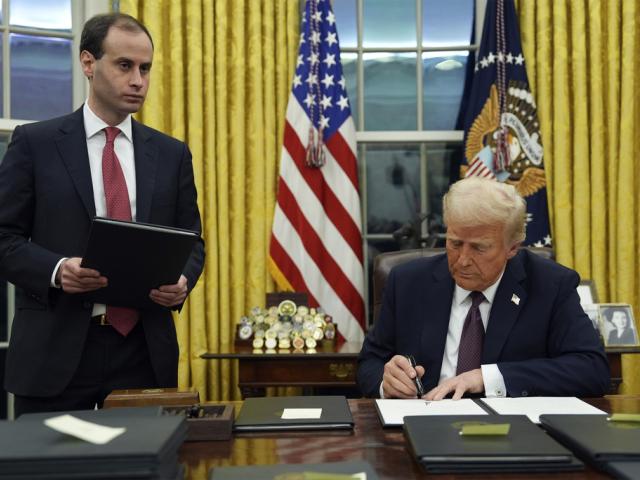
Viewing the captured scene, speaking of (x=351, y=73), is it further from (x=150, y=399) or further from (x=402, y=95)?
(x=150, y=399)

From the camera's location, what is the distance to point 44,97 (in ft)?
14.6

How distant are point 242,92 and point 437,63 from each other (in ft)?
4.09

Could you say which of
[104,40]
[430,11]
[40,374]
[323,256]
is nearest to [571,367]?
[40,374]

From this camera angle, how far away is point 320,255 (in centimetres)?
442

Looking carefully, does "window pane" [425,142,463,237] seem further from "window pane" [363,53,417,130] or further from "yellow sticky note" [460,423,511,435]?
"yellow sticky note" [460,423,511,435]

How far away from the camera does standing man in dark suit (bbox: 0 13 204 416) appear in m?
2.19

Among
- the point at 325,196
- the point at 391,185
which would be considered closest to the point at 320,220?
the point at 325,196

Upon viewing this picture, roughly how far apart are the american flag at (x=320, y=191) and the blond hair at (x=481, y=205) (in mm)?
2215

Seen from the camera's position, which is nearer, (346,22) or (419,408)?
(419,408)

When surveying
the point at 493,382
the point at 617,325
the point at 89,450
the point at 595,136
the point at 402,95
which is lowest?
the point at 617,325

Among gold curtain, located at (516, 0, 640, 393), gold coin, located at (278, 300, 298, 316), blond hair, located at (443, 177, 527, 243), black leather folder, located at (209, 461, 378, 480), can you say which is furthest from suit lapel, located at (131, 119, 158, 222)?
gold curtain, located at (516, 0, 640, 393)

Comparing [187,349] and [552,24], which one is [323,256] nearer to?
[187,349]

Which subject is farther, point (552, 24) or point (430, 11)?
point (430, 11)

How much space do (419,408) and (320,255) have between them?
2.73 meters
